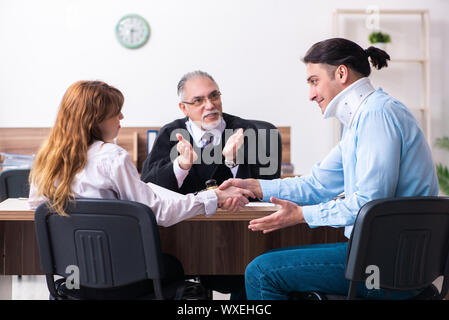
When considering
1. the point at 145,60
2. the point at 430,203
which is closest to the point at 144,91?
the point at 145,60

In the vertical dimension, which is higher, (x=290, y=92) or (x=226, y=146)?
(x=290, y=92)

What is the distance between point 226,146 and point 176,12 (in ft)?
9.04

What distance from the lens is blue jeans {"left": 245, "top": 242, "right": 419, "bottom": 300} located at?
1.45m

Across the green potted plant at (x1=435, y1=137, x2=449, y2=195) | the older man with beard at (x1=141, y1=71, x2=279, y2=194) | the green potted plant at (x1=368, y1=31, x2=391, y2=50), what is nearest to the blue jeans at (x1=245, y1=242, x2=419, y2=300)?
the older man with beard at (x1=141, y1=71, x2=279, y2=194)

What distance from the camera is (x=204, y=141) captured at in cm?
254

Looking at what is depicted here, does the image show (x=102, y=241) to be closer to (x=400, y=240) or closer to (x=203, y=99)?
(x=400, y=240)

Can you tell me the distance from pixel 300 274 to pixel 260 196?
0.54 m

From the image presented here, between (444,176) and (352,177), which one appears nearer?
(352,177)

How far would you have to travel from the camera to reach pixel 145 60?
4.76m

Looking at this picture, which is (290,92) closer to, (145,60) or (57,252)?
(145,60)

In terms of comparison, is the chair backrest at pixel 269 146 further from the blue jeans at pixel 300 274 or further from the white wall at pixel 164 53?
the white wall at pixel 164 53

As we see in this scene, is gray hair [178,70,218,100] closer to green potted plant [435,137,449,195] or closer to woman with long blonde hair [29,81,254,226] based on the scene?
woman with long blonde hair [29,81,254,226]

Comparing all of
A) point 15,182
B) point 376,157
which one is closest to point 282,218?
point 376,157
